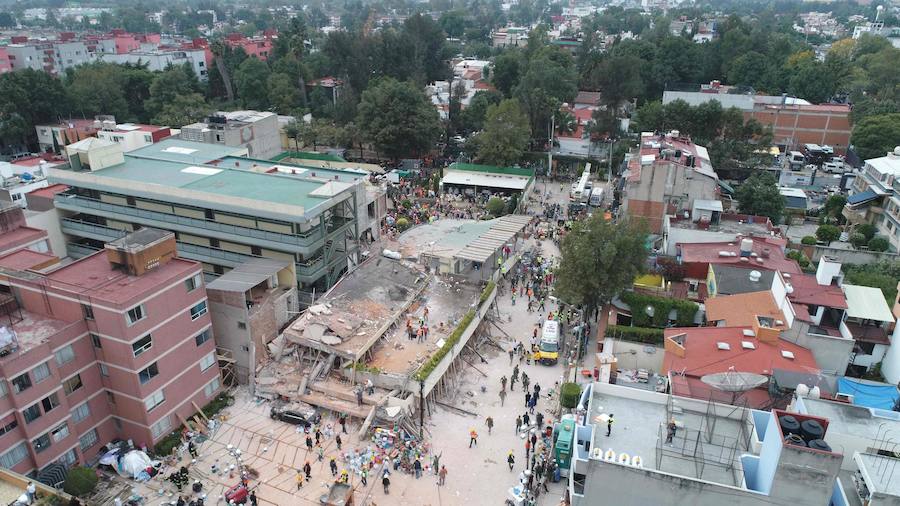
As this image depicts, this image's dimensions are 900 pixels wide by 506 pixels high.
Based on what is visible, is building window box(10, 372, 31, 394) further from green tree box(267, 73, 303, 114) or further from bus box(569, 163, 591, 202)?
green tree box(267, 73, 303, 114)

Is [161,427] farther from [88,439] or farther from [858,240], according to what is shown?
[858,240]

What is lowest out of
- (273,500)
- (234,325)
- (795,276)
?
(273,500)

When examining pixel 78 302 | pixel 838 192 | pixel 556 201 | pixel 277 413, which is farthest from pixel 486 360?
pixel 838 192

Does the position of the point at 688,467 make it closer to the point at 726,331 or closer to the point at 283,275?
the point at 726,331

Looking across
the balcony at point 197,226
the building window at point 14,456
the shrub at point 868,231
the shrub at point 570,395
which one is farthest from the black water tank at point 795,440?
the shrub at point 868,231

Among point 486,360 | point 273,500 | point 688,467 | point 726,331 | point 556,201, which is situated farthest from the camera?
point 556,201

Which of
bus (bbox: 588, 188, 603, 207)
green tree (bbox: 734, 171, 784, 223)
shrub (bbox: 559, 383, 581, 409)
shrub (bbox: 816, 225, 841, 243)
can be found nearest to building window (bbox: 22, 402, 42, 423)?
shrub (bbox: 559, 383, 581, 409)

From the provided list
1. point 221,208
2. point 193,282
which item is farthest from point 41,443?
point 221,208
